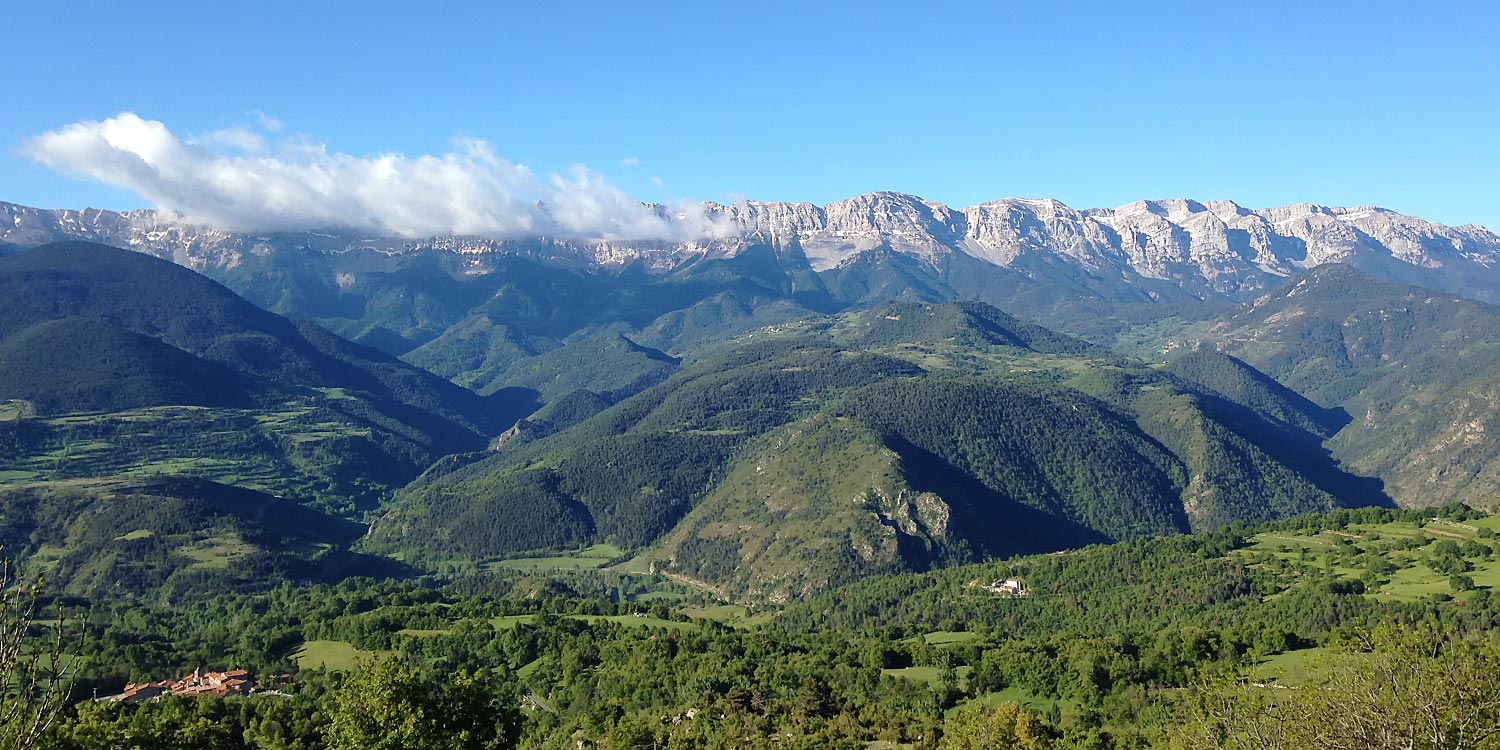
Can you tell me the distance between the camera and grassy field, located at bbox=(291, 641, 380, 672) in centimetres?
16262

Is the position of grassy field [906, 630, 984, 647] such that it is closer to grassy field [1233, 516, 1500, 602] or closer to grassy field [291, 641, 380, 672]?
grassy field [1233, 516, 1500, 602]

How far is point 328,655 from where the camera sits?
169 m

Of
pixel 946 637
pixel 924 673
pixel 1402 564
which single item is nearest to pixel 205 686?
pixel 924 673

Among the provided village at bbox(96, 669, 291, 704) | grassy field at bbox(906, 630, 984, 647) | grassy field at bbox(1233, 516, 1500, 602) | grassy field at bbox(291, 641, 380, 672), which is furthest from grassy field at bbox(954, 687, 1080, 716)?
grassy field at bbox(291, 641, 380, 672)

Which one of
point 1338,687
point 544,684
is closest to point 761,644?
point 544,684

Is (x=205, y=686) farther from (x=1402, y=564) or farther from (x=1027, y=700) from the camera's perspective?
(x=1402, y=564)

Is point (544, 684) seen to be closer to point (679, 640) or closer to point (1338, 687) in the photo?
point (679, 640)

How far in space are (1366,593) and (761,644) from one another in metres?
97.0

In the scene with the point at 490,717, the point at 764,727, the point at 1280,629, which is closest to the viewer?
the point at 490,717

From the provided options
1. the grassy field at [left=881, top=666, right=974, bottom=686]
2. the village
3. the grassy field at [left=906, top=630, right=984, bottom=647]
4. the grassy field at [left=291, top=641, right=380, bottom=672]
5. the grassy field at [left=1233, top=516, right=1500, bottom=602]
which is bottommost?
the grassy field at [left=291, top=641, right=380, bottom=672]

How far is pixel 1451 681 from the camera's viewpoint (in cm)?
4500

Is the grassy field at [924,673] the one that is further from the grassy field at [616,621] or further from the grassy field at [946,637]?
the grassy field at [616,621]

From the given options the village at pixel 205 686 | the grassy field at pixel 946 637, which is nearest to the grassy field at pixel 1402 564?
the grassy field at pixel 946 637

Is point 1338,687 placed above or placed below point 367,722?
above
